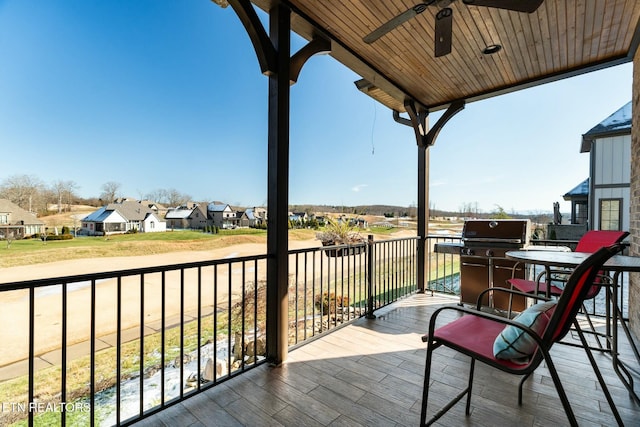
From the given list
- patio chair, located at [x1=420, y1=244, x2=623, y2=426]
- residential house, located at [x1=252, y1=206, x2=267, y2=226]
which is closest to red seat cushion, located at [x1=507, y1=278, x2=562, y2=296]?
patio chair, located at [x1=420, y1=244, x2=623, y2=426]

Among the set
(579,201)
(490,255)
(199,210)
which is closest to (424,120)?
(490,255)

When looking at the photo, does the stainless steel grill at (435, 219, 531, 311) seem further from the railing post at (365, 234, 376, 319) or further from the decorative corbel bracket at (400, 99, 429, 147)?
the decorative corbel bracket at (400, 99, 429, 147)

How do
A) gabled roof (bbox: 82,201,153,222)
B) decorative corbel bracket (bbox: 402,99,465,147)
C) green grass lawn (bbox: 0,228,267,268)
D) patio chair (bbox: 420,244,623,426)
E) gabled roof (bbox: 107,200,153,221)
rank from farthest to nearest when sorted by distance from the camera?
decorative corbel bracket (bbox: 402,99,465,147) → gabled roof (bbox: 107,200,153,221) → gabled roof (bbox: 82,201,153,222) → green grass lawn (bbox: 0,228,267,268) → patio chair (bbox: 420,244,623,426)

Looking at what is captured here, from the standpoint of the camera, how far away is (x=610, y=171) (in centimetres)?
659

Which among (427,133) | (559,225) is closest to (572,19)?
(427,133)

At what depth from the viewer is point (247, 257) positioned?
6.62ft

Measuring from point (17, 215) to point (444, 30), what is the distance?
3.97 m

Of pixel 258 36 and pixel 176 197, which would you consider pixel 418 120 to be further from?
pixel 176 197

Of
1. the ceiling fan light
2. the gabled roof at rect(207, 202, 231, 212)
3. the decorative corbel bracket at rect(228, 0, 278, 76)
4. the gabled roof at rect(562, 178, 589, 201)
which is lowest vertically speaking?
the gabled roof at rect(207, 202, 231, 212)

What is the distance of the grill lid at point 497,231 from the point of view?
3098 millimetres

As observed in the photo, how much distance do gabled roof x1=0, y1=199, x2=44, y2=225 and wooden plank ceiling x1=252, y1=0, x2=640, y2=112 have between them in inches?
111

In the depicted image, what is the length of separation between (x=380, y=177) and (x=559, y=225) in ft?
16.3

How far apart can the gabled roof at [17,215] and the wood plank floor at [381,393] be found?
224cm

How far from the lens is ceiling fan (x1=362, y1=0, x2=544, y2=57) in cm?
173
